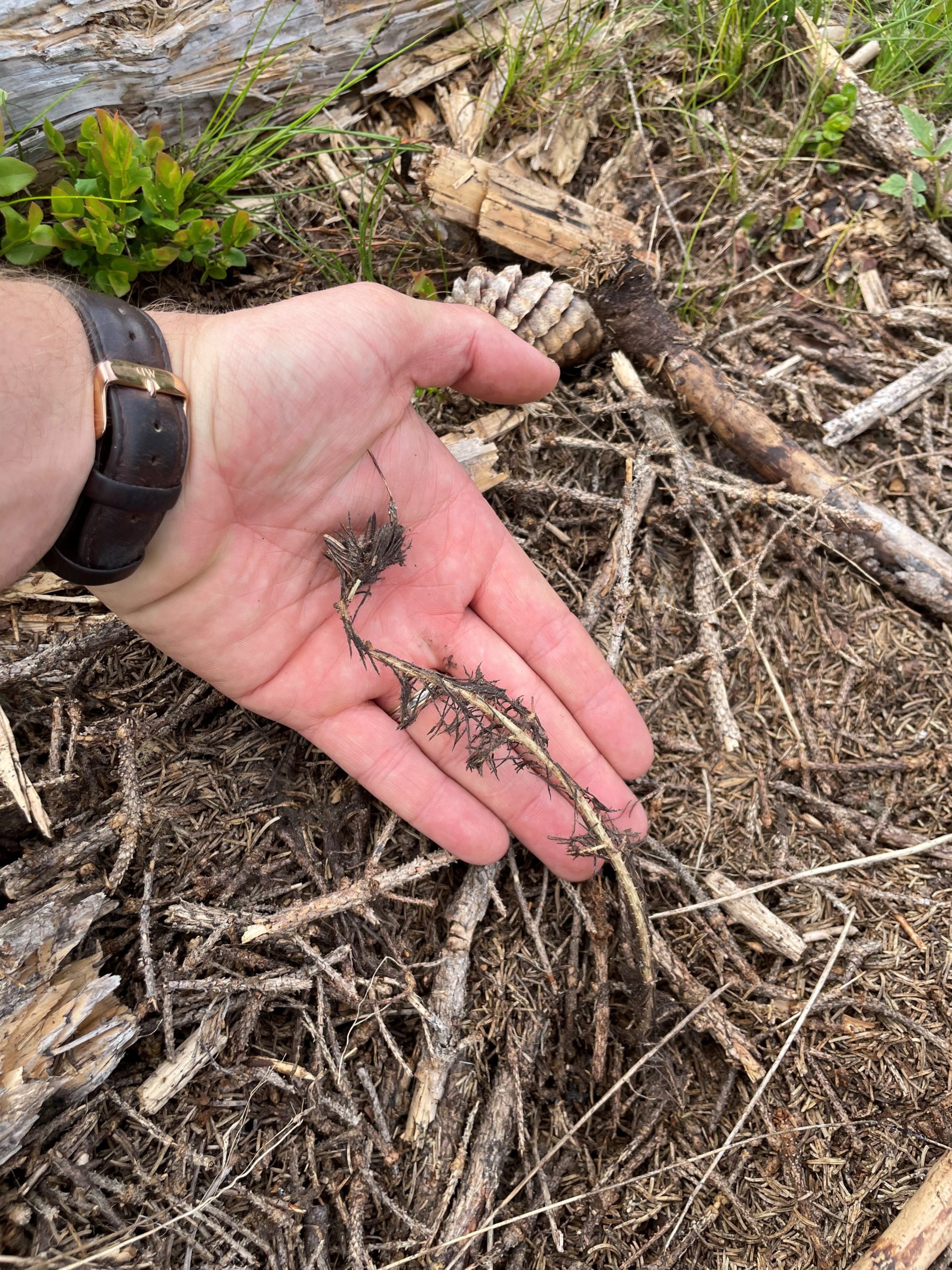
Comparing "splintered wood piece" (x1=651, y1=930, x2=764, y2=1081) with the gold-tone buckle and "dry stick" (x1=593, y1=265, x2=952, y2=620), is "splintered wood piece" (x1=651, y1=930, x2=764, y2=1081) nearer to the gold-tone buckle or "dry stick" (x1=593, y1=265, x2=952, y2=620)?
"dry stick" (x1=593, y1=265, x2=952, y2=620)

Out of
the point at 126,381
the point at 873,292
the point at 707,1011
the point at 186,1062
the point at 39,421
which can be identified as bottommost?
the point at 186,1062

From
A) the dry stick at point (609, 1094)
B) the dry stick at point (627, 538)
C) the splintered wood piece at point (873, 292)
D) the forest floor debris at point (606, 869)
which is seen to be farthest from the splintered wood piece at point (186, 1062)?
the splintered wood piece at point (873, 292)

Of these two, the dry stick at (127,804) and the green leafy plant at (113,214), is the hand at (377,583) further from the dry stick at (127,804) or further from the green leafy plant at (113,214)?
the green leafy plant at (113,214)

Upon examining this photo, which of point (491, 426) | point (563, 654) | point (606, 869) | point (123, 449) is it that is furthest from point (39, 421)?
point (606, 869)

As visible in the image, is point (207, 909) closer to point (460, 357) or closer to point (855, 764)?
point (460, 357)

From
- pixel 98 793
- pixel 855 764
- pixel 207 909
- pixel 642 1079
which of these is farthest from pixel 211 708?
pixel 855 764

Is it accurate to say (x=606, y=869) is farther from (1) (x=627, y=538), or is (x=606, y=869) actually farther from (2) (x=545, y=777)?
(1) (x=627, y=538)
